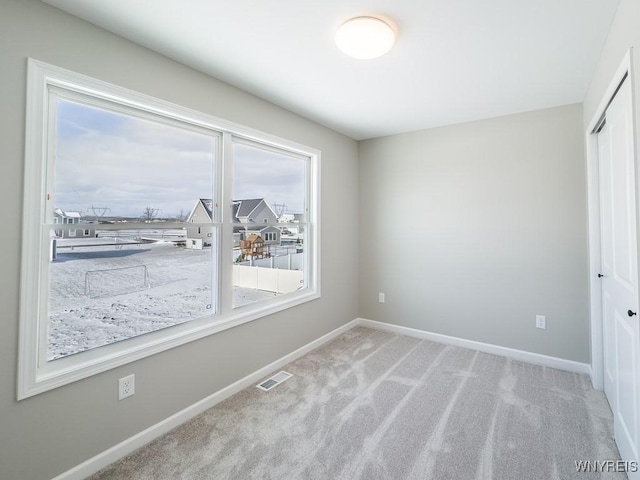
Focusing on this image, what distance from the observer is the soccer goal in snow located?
73.0 inches

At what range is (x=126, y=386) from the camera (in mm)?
1889

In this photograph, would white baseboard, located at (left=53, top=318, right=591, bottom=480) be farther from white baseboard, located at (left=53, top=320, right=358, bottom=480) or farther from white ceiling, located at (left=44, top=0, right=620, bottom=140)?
white ceiling, located at (left=44, top=0, right=620, bottom=140)

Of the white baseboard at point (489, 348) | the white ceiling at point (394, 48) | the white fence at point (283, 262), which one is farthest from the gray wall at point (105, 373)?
the white baseboard at point (489, 348)

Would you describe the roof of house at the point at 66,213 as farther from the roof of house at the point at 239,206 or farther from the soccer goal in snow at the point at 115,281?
the roof of house at the point at 239,206

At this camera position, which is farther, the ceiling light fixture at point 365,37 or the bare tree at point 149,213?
the bare tree at point 149,213

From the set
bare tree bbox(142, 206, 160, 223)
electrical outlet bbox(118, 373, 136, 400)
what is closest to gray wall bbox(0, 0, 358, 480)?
electrical outlet bbox(118, 373, 136, 400)

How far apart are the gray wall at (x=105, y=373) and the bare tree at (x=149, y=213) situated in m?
0.64

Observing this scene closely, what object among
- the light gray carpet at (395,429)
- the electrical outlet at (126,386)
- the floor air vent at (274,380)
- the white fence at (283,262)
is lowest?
the light gray carpet at (395,429)

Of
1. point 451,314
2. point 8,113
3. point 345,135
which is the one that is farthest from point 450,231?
point 8,113

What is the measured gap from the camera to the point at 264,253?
3035 millimetres

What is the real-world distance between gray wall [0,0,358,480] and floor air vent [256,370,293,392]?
0.49ft

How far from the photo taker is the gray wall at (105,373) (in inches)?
57.9

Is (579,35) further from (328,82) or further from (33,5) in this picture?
(33,5)

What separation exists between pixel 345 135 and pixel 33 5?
2.99 metres
